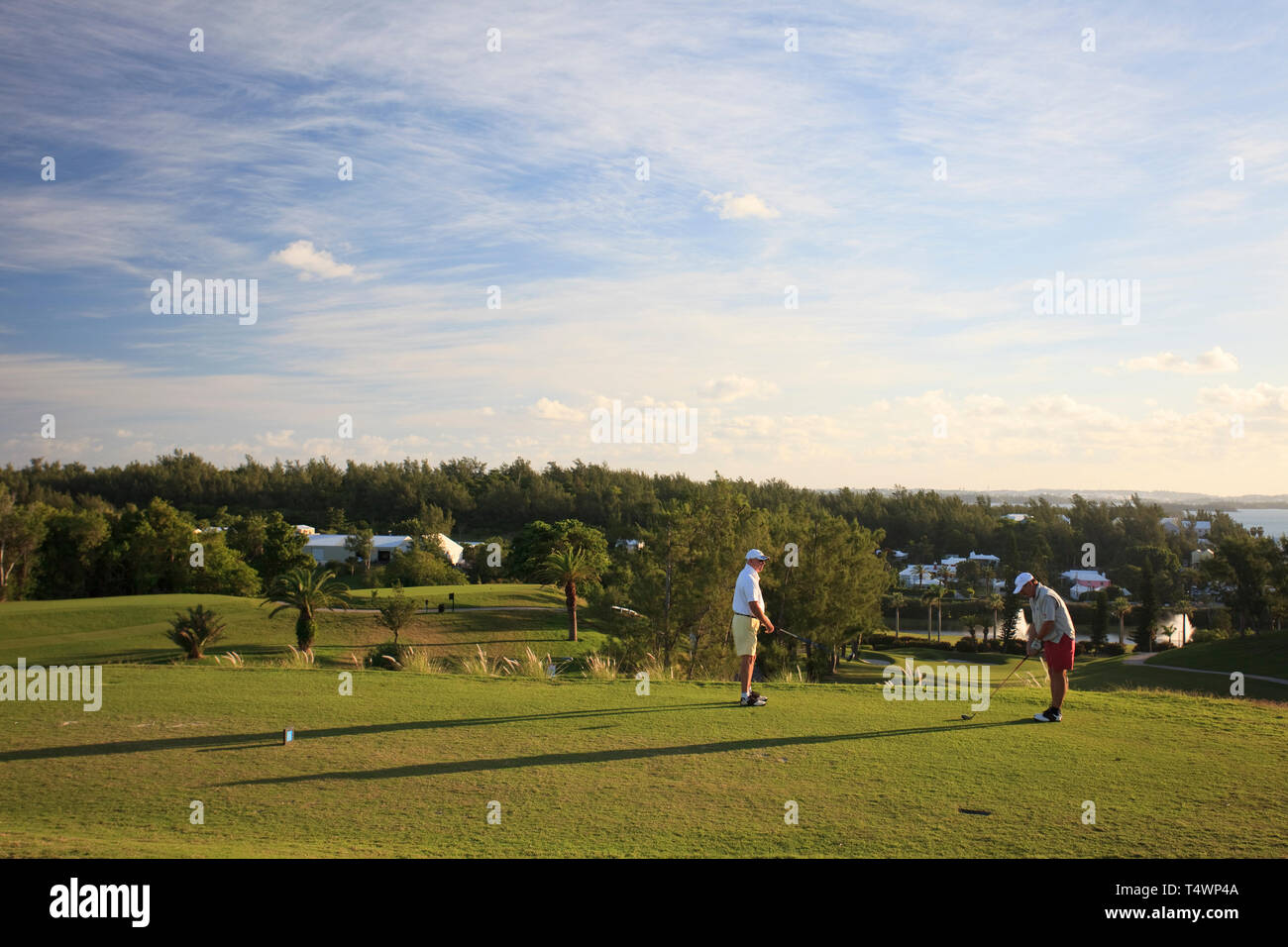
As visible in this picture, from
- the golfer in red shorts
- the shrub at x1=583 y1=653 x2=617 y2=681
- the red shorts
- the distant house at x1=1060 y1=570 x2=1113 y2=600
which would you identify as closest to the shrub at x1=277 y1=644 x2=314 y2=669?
the shrub at x1=583 y1=653 x2=617 y2=681

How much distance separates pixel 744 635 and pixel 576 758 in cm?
332

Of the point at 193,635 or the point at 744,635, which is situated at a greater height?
the point at 744,635

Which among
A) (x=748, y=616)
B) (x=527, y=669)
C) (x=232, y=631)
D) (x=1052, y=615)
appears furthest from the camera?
(x=232, y=631)

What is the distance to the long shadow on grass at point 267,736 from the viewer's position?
8305mm

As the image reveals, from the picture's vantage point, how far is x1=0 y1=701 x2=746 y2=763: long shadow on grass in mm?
8305

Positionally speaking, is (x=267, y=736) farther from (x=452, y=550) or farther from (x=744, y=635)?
(x=452, y=550)

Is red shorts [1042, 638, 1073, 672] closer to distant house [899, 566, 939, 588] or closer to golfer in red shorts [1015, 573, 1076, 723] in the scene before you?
golfer in red shorts [1015, 573, 1076, 723]

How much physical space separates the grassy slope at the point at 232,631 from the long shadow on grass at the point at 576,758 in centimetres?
2267

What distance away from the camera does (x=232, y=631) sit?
123 feet

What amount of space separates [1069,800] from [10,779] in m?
8.89

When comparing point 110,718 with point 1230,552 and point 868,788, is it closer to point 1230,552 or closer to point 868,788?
point 868,788

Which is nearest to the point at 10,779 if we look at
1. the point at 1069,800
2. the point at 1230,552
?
the point at 1069,800

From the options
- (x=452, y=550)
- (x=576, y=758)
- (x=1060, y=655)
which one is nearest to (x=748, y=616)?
(x=576, y=758)

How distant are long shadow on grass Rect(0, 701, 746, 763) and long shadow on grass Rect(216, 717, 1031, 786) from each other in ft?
5.50
